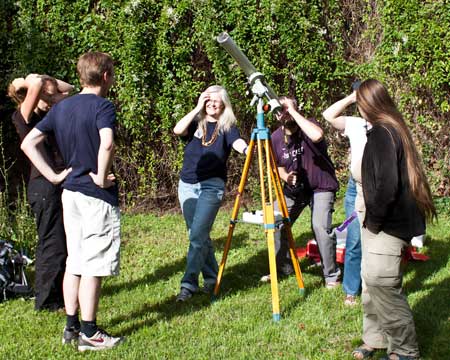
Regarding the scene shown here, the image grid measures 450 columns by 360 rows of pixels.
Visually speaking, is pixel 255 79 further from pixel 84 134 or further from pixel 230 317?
pixel 230 317

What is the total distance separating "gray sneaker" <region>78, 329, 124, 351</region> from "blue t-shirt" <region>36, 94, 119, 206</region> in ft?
3.00

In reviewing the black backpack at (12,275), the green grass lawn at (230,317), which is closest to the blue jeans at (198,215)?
the green grass lawn at (230,317)

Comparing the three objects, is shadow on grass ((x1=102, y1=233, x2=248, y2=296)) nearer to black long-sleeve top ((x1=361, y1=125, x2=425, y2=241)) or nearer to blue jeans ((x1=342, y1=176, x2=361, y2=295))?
blue jeans ((x1=342, y1=176, x2=361, y2=295))

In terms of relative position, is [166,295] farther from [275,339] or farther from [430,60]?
[430,60]

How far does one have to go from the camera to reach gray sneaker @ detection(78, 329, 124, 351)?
397 cm

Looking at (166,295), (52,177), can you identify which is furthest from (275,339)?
(52,177)

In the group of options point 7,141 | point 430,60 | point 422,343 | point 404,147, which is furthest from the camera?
point 7,141

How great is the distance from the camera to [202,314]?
4688 millimetres

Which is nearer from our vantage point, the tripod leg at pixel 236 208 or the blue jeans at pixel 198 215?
the tripod leg at pixel 236 208

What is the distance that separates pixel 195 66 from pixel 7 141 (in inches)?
120

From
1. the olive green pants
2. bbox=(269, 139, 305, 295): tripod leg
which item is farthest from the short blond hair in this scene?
the olive green pants

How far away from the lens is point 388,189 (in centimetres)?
336

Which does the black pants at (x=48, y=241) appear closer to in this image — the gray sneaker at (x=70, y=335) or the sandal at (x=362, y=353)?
the gray sneaker at (x=70, y=335)

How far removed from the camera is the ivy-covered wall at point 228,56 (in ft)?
25.6
